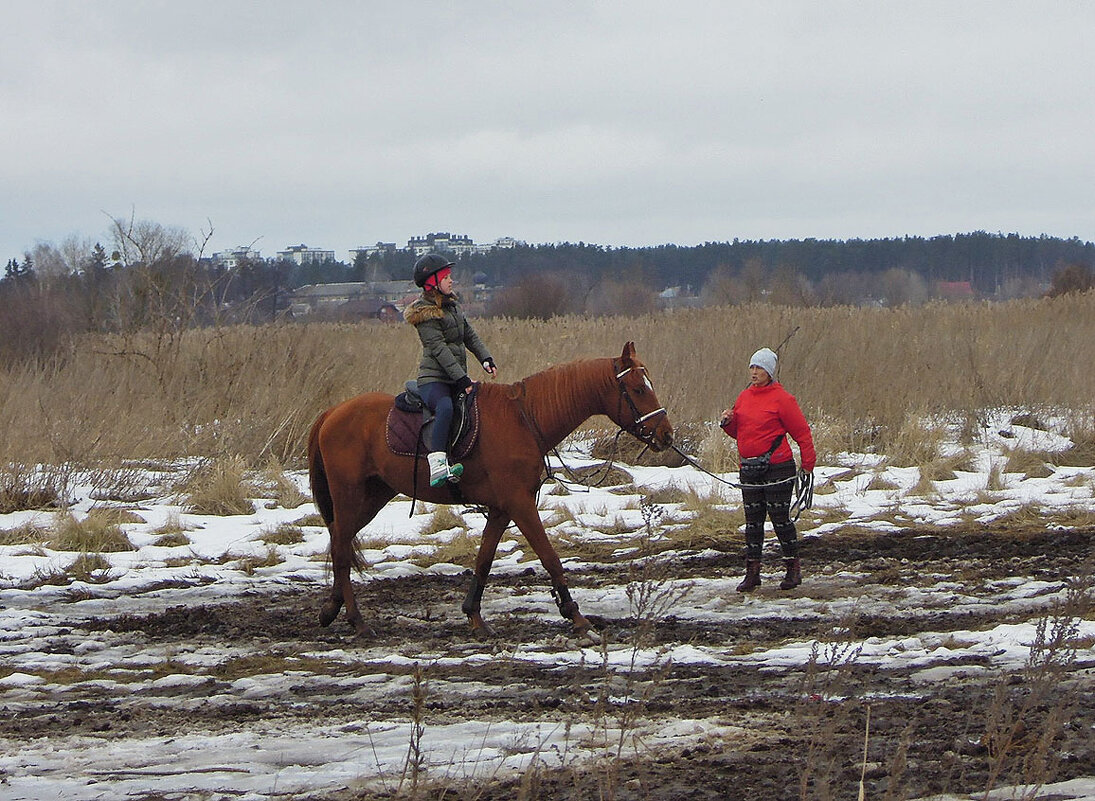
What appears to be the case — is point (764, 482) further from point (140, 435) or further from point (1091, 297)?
point (1091, 297)

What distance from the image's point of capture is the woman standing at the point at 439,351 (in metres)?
7.82

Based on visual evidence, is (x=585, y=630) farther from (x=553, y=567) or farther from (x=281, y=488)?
(x=281, y=488)

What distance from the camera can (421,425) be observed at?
802 centimetres

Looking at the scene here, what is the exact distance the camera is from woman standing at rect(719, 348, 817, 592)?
877 centimetres

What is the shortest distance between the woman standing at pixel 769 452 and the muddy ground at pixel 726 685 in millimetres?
337

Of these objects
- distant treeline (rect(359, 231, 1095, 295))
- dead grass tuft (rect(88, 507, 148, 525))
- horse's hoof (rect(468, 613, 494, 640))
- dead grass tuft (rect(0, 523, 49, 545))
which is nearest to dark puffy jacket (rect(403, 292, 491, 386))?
horse's hoof (rect(468, 613, 494, 640))

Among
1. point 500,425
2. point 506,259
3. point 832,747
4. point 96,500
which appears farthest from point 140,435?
point 506,259

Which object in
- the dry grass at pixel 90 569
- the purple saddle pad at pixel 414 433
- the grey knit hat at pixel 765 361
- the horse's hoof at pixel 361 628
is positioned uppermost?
the grey knit hat at pixel 765 361

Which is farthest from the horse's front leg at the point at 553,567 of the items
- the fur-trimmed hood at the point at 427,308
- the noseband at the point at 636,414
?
the fur-trimmed hood at the point at 427,308

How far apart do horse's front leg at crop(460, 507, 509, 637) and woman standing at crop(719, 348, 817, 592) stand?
1870 millimetres

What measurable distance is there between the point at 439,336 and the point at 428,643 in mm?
1916

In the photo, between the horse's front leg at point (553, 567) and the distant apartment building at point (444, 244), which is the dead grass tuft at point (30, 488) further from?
the distant apartment building at point (444, 244)

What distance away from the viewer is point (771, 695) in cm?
575

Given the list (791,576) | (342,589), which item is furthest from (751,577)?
(342,589)
